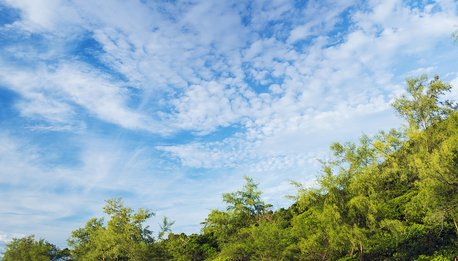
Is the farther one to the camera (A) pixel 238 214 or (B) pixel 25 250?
(B) pixel 25 250

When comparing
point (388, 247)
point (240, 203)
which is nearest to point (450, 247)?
point (388, 247)

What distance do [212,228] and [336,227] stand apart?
3134 centimetres

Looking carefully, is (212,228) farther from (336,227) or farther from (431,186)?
(431,186)

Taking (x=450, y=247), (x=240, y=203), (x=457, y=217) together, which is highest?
(x=240, y=203)

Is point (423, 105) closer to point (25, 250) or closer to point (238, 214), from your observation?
point (238, 214)

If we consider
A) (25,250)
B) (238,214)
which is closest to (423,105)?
(238,214)

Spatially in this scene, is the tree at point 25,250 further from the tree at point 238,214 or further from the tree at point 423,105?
the tree at point 423,105

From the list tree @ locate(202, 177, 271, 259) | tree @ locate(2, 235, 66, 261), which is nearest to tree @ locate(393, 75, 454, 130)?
tree @ locate(202, 177, 271, 259)

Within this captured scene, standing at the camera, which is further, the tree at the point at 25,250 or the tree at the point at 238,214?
the tree at the point at 25,250

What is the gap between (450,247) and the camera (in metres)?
28.3

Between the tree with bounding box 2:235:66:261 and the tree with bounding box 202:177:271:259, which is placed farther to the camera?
the tree with bounding box 2:235:66:261

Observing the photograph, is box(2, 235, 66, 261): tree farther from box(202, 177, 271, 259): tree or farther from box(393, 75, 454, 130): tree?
box(393, 75, 454, 130): tree

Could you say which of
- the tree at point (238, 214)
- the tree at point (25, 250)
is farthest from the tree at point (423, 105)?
the tree at point (25, 250)

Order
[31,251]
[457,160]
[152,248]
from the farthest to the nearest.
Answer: [31,251] → [152,248] → [457,160]
